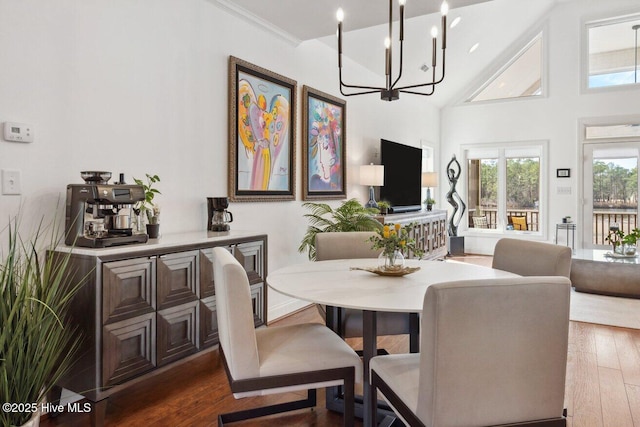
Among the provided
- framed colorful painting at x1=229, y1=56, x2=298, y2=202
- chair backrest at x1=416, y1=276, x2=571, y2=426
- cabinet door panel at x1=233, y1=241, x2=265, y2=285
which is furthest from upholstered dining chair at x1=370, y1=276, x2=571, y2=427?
framed colorful painting at x1=229, y1=56, x2=298, y2=202

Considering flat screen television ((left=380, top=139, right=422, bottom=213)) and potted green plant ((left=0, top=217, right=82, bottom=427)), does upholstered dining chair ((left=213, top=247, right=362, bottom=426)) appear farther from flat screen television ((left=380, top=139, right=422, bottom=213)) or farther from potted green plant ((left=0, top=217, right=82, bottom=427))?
flat screen television ((left=380, top=139, right=422, bottom=213))

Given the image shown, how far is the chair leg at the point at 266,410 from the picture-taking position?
204 cm

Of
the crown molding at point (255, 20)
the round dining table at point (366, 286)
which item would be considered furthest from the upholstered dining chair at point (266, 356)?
the crown molding at point (255, 20)

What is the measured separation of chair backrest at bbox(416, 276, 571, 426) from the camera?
1.24 m

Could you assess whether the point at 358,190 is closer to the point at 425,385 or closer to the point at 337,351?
the point at 337,351

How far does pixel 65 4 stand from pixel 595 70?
7765 mm

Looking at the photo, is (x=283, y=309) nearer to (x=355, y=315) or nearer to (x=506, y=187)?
(x=355, y=315)

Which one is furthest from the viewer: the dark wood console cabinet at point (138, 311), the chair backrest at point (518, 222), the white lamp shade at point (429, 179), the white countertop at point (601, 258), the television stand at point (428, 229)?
the chair backrest at point (518, 222)

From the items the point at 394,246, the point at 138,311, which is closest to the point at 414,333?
the point at 394,246

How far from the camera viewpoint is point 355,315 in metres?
2.43

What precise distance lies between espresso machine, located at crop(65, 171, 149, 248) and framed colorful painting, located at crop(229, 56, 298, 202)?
3.93 feet

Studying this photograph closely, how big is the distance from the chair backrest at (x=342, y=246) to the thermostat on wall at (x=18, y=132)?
67.5 inches

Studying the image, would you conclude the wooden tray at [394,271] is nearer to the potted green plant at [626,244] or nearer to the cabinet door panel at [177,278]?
the cabinet door panel at [177,278]

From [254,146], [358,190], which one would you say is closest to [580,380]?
[254,146]
